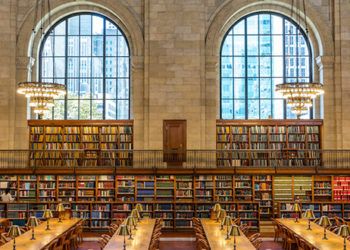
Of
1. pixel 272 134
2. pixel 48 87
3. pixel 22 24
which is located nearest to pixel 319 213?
pixel 272 134

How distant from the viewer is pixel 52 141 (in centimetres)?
1942

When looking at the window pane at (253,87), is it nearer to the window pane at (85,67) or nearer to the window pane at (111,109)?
the window pane at (111,109)

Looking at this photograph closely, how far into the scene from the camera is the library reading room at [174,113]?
17.3 meters

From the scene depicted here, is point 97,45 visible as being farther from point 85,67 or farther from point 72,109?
point 72,109

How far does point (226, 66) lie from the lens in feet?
67.1

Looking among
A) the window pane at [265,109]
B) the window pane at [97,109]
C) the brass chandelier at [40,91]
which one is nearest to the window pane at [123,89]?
the window pane at [97,109]

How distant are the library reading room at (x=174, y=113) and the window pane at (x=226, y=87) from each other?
49mm

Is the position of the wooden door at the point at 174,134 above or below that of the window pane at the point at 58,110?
below

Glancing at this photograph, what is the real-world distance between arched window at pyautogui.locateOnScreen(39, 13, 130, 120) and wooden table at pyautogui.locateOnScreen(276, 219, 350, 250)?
27.2 feet

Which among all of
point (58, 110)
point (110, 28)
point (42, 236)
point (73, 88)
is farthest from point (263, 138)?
point (42, 236)

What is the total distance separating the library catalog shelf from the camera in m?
18.8

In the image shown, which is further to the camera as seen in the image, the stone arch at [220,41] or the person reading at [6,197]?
the stone arch at [220,41]

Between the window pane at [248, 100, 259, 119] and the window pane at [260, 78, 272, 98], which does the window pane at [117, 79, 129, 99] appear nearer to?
the window pane at [248, 100, 259, 119]

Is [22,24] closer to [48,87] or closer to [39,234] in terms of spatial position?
[48,87]
